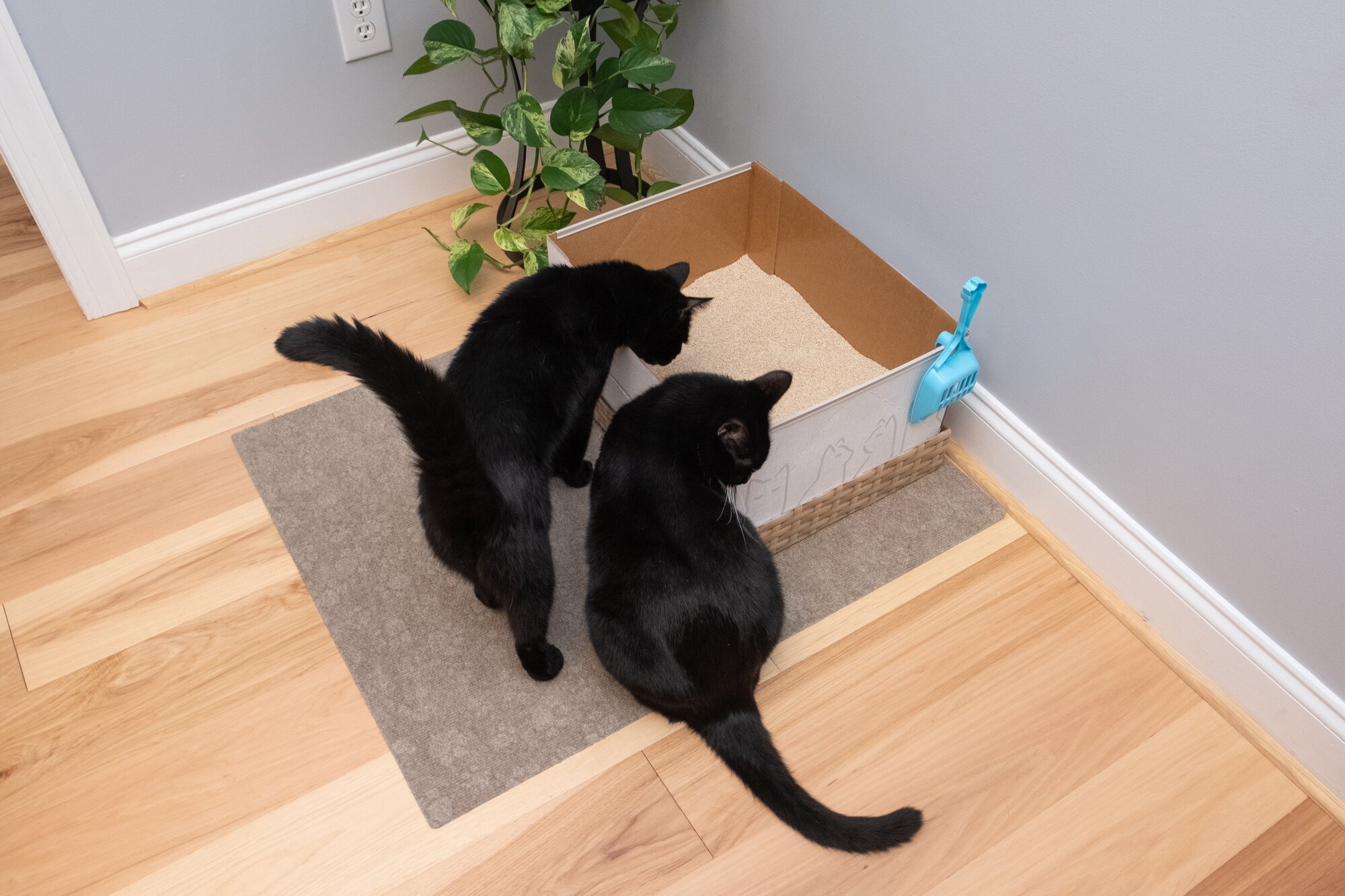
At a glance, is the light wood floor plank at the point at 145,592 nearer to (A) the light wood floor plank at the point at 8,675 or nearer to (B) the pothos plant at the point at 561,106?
(A) the light wood floor plank at the point at 8,675

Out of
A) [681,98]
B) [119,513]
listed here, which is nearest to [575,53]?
[681,98]

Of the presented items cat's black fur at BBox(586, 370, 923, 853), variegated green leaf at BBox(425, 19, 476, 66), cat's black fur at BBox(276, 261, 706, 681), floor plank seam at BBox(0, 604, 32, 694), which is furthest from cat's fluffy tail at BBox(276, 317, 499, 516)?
variegated green leaf at BBox(425, 19, 476, 66)

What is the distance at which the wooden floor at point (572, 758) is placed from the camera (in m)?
1.06

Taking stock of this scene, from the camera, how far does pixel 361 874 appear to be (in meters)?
1.05

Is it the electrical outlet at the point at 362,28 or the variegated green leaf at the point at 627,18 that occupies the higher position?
the variegated green leaf at the point at 627,18

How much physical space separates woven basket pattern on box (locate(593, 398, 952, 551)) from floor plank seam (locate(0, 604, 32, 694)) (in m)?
0.85

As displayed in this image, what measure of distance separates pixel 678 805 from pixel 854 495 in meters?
0.52

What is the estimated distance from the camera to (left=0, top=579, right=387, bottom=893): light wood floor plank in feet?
3.51

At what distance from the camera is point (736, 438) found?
3.51 ft

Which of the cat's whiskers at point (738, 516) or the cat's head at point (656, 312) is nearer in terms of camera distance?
the cat's whiskers at point (738, 516)

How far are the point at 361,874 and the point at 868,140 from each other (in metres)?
1.25

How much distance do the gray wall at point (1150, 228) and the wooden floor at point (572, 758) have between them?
0.71 feet

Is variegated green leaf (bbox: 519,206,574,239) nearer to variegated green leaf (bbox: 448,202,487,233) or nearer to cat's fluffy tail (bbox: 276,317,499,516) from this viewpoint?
variegated green leaf (bbox: 448,202,487,233)

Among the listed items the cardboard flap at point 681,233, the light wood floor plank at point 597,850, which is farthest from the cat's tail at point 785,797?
the cardboard flap at point 681,233
